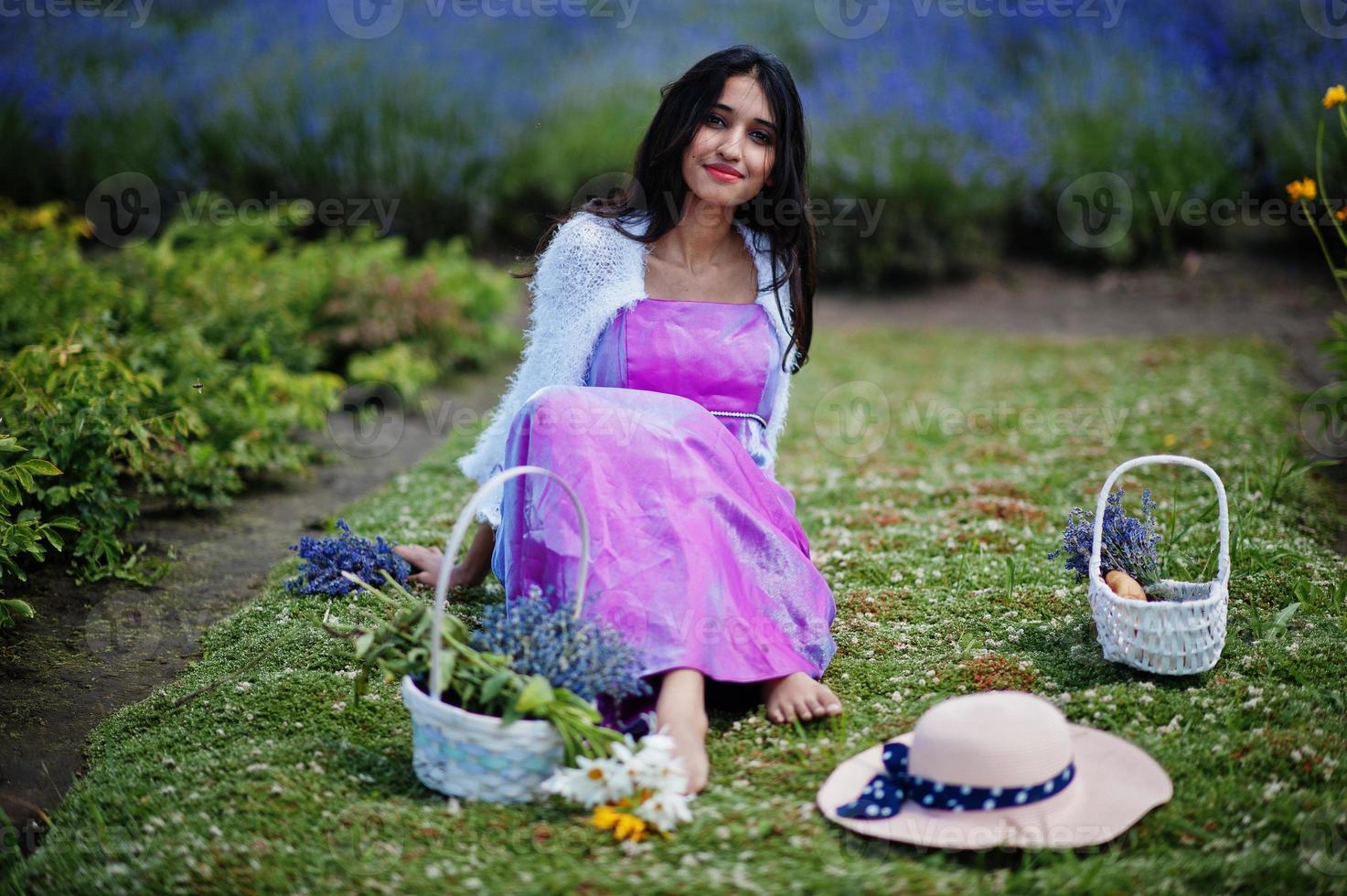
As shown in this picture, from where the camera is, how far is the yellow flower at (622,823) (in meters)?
2.14

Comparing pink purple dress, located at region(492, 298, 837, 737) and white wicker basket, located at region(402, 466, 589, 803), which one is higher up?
pink purple dress, located at region(492, 298, 837, 737)

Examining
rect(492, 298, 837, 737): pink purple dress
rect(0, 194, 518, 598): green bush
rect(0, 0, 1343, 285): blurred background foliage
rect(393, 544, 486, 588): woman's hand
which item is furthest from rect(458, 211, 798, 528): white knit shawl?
rect(0, 0, 1343, 285): blurred background foliage

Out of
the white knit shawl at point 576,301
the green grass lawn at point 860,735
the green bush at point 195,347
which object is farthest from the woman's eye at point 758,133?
the green bush at point 195,347

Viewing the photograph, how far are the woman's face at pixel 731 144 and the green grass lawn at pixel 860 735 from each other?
1293mm

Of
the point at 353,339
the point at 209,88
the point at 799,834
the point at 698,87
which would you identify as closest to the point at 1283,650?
the point at 799,834

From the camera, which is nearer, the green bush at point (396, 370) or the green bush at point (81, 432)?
the green bush at point (81, 432)

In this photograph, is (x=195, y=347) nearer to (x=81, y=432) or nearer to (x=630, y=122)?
(x=81, y=432)

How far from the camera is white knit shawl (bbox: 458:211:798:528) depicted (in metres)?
3.10

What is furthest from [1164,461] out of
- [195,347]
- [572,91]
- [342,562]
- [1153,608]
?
[572,91]

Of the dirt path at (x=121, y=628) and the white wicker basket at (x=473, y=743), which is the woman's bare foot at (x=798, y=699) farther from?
the dirt path at (x=121, y=628)

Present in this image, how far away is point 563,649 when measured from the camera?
2.30 m

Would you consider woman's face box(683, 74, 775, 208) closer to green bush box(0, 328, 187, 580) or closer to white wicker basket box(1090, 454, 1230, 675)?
white wicker basket box(1090, 454, 1230, 675)

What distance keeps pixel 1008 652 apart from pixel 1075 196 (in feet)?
19.1

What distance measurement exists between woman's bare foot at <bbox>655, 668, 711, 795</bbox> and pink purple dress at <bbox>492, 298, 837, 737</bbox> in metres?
0.04
